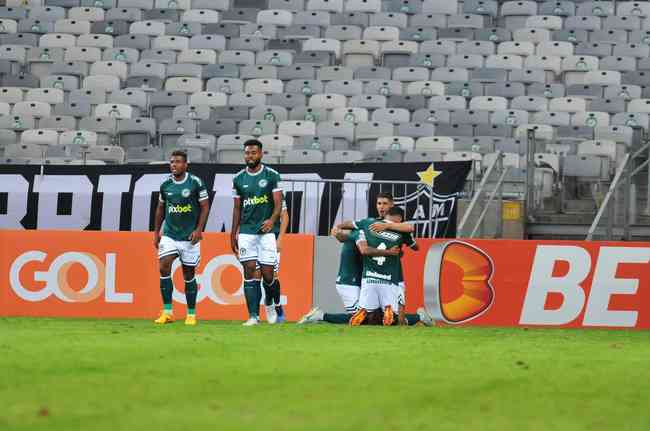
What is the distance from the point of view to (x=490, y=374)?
8234 millimetres

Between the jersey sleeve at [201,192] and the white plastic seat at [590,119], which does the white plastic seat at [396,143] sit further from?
the jersey sleeve at [201,192]

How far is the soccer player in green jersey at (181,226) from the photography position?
566 inches

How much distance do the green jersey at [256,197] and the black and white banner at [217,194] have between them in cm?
341

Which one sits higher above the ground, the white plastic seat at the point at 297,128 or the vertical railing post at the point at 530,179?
the white plastic seat at the point at 297,128

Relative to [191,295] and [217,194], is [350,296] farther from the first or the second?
[217,194]

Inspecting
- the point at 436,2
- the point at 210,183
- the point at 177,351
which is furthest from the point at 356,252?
the point at 436,2

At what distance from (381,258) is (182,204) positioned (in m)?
2.51

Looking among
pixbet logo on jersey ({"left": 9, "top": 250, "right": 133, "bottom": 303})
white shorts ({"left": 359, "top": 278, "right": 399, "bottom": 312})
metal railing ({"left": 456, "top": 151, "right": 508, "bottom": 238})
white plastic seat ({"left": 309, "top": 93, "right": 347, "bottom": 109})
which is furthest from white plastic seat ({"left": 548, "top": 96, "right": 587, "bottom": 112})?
pixbet logo on jersey ({"left": 9, "top": 250, "right": 133, "bottom": 303})

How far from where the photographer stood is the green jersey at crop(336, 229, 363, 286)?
15742 mm

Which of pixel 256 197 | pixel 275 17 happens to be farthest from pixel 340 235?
pixel 275 17

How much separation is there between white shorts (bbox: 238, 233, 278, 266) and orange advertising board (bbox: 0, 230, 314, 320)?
109 inches

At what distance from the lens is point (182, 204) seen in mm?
14453

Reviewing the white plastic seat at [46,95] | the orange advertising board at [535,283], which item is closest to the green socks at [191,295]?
the orange advertising board at [535,283]

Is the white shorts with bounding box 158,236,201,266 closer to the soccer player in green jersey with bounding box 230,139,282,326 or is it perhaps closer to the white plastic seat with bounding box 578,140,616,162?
the soccer player in green jersey with bounding box 230,139,282,326
